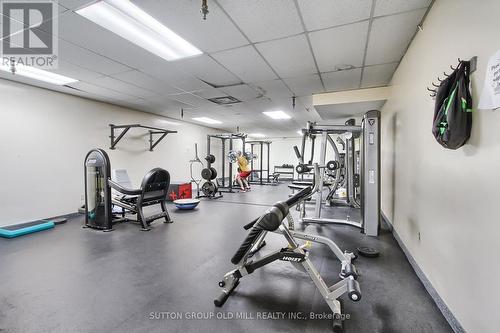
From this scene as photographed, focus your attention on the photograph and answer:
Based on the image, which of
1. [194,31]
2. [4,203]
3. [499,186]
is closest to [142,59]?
[194,31]

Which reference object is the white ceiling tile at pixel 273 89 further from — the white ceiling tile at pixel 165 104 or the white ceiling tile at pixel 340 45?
the white ceiling tile at pixel 165 104

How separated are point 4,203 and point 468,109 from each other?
594 centimetres

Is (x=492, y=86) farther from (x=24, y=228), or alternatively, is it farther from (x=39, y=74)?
(x=24, y=228)

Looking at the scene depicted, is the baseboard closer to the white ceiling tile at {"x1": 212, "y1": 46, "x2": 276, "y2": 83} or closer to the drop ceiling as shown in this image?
the drop ceiling

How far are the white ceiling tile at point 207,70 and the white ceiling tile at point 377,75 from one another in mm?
2176

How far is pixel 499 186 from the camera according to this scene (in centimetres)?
111

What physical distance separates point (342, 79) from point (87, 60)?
3.98 m

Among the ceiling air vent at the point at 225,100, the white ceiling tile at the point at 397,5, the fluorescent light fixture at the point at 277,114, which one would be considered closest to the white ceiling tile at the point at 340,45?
the white ceiling tile at the point at 397,5

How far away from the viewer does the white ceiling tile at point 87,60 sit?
112 inches

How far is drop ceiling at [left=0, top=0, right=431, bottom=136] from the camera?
2115mm

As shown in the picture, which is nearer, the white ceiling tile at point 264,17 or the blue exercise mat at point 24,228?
the white ceiling tile at point 264,17

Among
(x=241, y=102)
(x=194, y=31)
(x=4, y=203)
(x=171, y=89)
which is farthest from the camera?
(x=241, y=102)

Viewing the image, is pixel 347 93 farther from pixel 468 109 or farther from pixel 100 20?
pixel 100 20

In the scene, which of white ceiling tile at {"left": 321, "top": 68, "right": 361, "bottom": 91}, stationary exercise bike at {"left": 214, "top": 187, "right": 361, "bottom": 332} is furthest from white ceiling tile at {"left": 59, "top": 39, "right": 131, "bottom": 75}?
white ceiling tile at {"left": 321, "top": 68, "right": 361, "bottom": 91}
